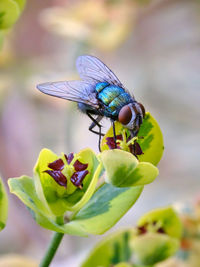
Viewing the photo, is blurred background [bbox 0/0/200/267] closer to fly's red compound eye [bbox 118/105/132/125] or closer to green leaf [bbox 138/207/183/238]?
green leaf [bbox 138/207/183/238]

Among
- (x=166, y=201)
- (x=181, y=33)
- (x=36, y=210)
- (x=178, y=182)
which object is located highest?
(x=181, y=33)

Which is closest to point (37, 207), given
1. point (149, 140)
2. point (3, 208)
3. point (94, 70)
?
point (3, 208)

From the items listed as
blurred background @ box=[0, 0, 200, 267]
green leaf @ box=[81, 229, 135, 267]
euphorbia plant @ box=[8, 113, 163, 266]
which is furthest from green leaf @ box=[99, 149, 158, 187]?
blurred background @ box=[0, 0, 200, 267]

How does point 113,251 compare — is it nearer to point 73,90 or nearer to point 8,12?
point 73,90

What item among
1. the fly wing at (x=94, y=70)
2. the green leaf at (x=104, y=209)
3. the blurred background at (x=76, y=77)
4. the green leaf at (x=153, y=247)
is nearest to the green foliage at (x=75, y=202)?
the green leaf at (x=104, y=209)

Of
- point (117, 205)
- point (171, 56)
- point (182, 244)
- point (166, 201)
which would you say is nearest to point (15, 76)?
point (166, 201)

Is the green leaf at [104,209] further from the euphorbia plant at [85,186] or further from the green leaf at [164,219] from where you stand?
the green leaf at [164,219]

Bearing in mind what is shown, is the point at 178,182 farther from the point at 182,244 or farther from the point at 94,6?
the point at 182,244
